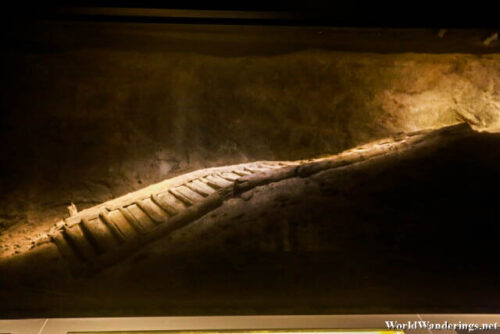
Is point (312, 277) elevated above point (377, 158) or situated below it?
below

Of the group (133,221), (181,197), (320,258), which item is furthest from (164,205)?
(320,258)

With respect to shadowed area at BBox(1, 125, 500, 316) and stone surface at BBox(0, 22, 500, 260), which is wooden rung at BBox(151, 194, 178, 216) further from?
stone surface at BBox(0, 22, 500, 260)

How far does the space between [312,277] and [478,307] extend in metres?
1.17

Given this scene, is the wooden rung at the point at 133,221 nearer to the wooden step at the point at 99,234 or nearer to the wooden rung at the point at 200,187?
the wooden step at the point at 99,234

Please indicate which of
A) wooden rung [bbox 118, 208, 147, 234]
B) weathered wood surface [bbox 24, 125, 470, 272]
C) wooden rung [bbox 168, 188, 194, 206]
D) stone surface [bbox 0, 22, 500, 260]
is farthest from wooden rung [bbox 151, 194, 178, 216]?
stone surface [bbox 0, 22, 500, 260]

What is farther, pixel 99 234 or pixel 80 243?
pixel 99 234

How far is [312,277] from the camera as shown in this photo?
9.75ft

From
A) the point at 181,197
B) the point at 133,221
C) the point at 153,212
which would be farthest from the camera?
the point at 181,197

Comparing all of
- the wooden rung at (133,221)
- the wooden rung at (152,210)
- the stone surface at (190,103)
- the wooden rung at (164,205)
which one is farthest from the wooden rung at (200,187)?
the stone surface at (190,103)

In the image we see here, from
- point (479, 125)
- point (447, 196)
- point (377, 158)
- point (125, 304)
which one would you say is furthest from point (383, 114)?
point (125, 304)

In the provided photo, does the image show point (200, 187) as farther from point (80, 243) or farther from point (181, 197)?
point (80, 243)

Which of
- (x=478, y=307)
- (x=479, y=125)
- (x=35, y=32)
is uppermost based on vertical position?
(x=35, y=32)

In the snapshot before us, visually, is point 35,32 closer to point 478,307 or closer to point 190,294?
point 190,294

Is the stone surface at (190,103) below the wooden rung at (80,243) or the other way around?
the other way around
